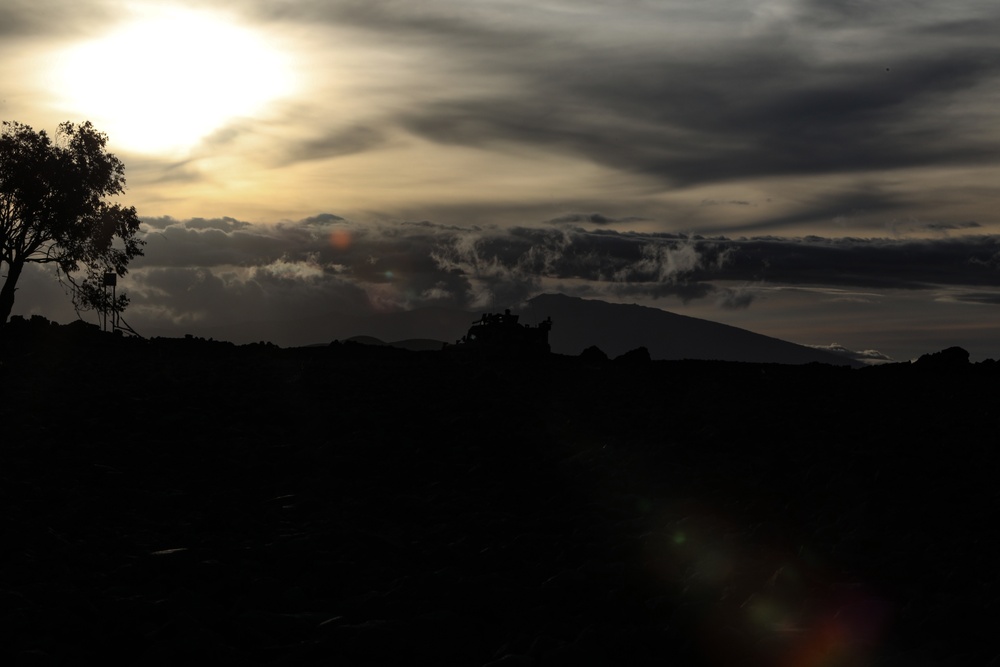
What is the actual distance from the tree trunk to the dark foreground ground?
66.5 ft

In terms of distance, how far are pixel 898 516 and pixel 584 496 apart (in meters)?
5.89

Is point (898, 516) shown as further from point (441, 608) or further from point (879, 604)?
point (441, 608)

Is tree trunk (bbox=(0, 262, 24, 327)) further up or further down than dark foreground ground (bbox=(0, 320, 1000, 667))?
further up

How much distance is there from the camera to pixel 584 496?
19.7 meters

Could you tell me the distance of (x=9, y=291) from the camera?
2062 inches

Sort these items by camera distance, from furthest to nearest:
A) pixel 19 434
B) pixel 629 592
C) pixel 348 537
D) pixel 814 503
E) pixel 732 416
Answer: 1. pixel 732 416
2. pixel 19 434
3. pixel 814 503
4. pixel 348 537
5. pixel 629 592

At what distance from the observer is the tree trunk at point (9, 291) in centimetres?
5115

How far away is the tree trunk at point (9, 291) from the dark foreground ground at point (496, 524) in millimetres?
20256

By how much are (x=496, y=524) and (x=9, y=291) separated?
44273 mm

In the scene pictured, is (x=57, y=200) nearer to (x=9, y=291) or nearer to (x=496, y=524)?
(x=9, y=291)

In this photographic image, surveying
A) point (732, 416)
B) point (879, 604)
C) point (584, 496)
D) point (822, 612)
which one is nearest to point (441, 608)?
point (822, 612)

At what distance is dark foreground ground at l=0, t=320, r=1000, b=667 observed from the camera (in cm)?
1177

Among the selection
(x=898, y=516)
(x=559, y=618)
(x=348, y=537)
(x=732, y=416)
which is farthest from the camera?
(x=732, y=416)

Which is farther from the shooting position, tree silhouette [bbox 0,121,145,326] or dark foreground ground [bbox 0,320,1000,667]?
tree silhouette [bbox 0,121,145,326]
